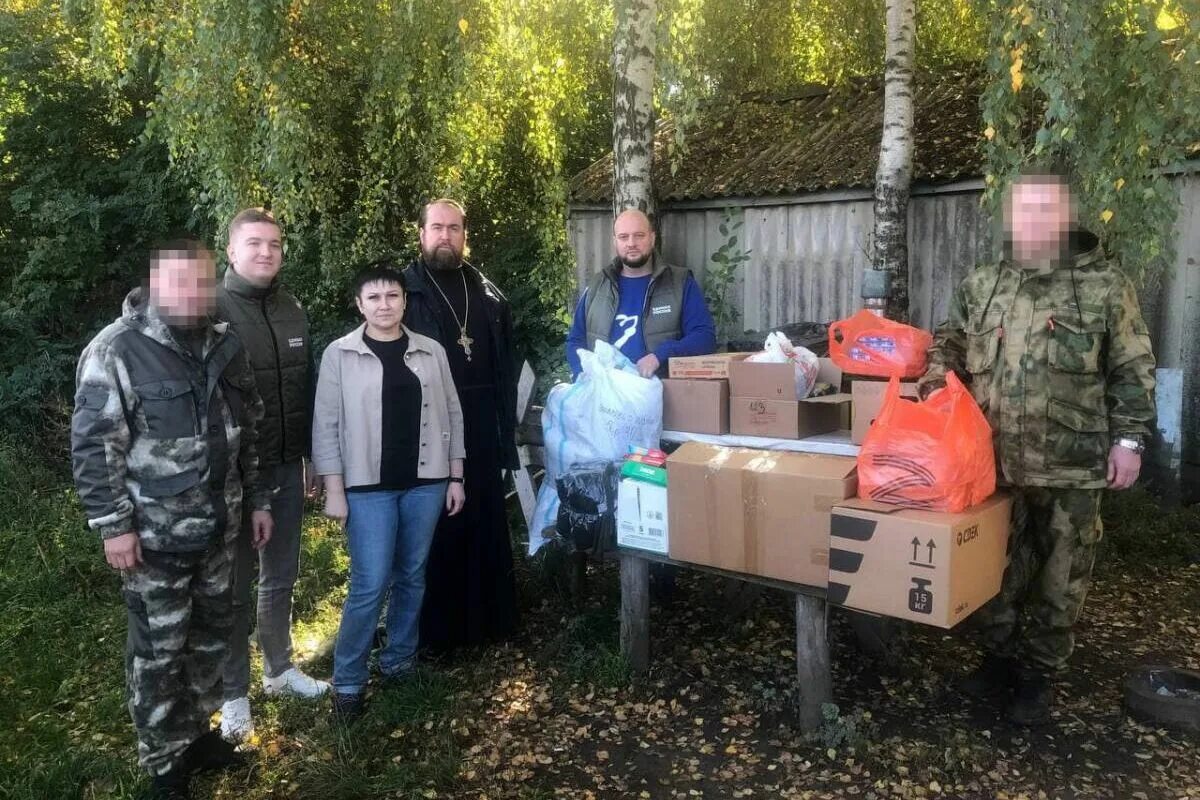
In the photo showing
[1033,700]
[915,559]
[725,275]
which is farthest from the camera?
[725,275]

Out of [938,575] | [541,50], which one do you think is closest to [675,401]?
[938,575]

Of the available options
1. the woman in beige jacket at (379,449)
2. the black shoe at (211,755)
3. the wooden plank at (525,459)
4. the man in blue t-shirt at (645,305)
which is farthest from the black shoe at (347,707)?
the man in blue t-shirt at (645,305)

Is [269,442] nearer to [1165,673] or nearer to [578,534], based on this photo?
[578,534]

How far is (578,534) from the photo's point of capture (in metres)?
3.83

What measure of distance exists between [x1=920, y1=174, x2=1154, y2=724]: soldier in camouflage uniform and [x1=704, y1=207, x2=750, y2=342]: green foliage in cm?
332

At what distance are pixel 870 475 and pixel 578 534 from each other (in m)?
1.42

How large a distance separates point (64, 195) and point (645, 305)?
23.1 ft

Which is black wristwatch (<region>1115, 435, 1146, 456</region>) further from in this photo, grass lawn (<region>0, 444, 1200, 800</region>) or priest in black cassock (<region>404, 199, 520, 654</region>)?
priest in black cassock (<region>404, 199, 520, 654</region>)

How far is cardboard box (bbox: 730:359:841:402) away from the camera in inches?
136

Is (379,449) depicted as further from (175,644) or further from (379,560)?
(175,644)

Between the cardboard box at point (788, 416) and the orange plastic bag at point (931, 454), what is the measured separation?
527mm

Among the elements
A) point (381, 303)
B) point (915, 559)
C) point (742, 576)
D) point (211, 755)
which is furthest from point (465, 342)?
point (915, 559)

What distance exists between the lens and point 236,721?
11.1 ft

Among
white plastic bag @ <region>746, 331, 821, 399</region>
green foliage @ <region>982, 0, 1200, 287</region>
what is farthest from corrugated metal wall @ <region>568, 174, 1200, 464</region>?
white plastic bag @ <region>746, 331, 821, 399</region>
